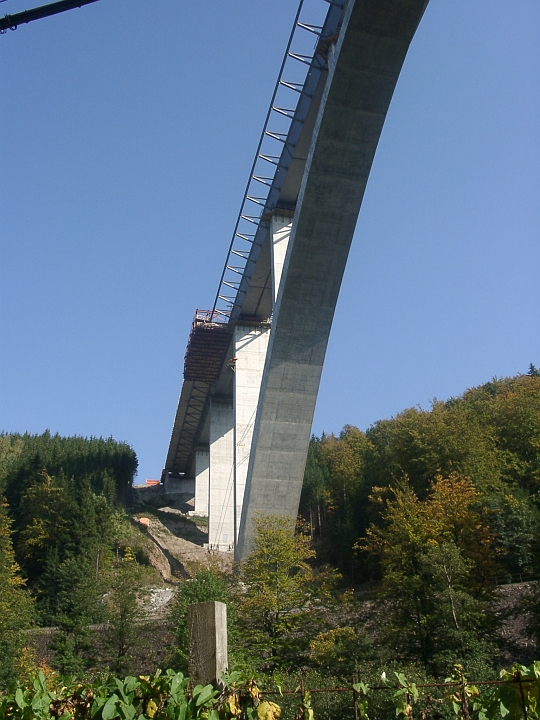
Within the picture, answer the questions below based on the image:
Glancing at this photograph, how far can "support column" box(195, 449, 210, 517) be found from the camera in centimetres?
5112

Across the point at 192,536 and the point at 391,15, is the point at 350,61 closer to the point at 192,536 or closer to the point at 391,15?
the point at 391,15

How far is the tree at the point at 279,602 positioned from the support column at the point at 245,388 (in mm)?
8578

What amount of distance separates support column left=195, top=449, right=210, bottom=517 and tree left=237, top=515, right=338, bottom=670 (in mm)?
30014

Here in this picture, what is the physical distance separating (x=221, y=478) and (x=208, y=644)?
122 feet

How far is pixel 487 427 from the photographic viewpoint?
32.6 meters

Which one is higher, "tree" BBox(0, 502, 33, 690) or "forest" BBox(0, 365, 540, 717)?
"forest" BBox(0, 365, 540, 717)

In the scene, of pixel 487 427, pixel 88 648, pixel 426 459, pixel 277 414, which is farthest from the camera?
pixel 487 427

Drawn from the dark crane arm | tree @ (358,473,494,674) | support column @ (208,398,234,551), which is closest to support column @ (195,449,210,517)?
support column @ (208,398,234,551)

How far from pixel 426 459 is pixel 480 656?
15894 millimetres

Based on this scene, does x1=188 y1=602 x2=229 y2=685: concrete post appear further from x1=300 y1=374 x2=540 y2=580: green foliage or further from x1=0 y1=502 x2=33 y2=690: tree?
x1=300 y1=374 x2=540 y2=580: green foliage

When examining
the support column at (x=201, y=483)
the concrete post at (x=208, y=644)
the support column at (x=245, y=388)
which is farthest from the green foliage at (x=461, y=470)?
the concrete post at (x=208, y=644)

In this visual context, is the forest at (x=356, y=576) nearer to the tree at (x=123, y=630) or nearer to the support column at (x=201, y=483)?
the tree at (x=123, y=630)

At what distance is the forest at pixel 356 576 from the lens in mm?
16656

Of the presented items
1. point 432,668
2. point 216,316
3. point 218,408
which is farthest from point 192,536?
point 432,668
